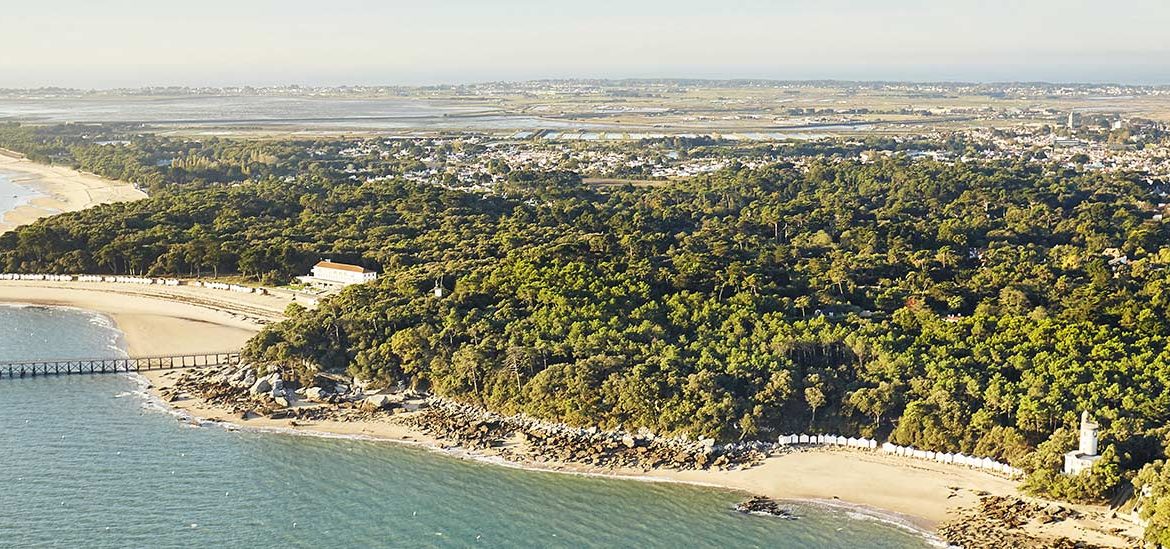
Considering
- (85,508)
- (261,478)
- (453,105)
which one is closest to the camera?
(85,508)

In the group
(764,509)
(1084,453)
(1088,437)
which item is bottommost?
(764,509)

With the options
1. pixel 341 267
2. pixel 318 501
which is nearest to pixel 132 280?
pixel 341 267

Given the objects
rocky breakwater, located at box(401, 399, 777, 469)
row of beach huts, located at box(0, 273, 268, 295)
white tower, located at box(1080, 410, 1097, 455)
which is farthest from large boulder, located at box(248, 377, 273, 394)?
white tower, located at box(1080, 410, 1097, 455)

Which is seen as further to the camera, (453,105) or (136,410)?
(453,105)

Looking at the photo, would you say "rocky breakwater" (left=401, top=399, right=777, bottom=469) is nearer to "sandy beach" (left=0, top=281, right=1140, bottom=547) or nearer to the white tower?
"sandy beach" (left=0, top=281, right=1140, bottom=547)

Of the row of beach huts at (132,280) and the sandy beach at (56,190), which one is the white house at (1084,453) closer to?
the row of beach huts at (132,280)

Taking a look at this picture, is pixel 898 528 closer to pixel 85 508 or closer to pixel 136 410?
pixel 85 508

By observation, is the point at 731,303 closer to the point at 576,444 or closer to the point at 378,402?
the point at 576,444

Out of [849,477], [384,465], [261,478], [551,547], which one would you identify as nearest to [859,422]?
[849,477]
